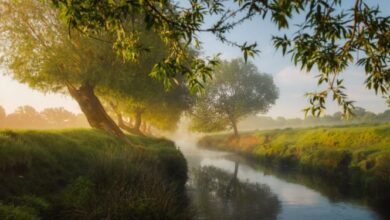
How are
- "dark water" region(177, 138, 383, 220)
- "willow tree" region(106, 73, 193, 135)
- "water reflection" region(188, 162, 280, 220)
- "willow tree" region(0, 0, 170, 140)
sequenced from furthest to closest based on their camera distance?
"willow tree" region(106, 73, 193, 135) < "willow tree" region(0, 0, 170, 140) < "water reflection" region(188, 162, 280, 220) < "dark water" region(177, 138, 383, 220)

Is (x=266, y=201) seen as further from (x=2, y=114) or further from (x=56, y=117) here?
(x=56, y=117)

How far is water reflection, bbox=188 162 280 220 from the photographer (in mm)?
14758

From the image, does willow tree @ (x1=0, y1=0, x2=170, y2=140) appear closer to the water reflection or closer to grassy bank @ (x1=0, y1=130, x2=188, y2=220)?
grassy bank @ (x1=0, y1=130, x2=188, y2=220)

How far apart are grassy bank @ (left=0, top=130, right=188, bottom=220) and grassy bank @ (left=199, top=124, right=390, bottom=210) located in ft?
37.3

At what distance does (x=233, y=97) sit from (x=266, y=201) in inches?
1799

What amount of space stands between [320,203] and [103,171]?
1137cm

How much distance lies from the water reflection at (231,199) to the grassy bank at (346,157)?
568 centimetres

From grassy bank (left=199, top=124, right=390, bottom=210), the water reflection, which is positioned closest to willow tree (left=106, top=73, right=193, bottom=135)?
the water reflection

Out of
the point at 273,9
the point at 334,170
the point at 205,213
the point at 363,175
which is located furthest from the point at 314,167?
the point at 273,9

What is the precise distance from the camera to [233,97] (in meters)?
62.4

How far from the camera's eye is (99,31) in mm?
5941

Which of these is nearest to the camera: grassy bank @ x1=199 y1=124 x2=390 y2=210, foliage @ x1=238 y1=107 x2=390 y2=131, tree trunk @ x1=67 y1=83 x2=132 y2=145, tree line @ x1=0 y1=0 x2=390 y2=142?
tree line @ x1=0 y1=0 x2=390 y2=142

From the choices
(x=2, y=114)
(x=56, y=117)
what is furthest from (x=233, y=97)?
(x=56, y=117)

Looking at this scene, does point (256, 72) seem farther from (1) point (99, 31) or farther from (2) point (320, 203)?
(1) point (99, 31)
